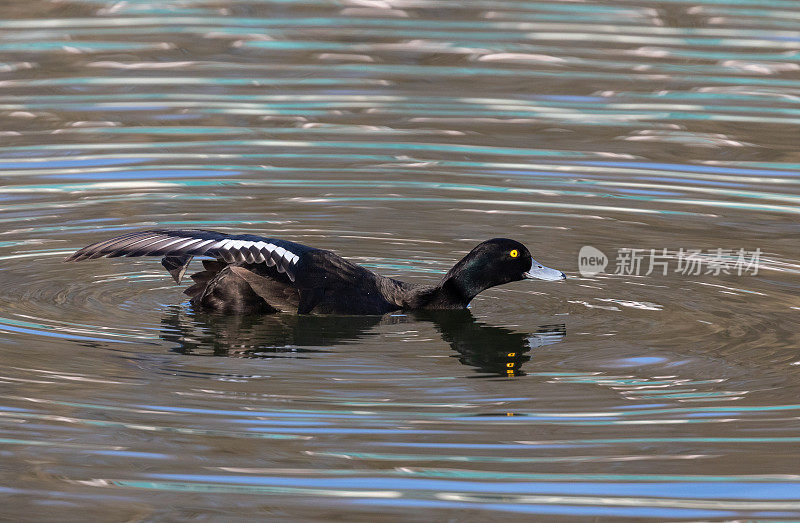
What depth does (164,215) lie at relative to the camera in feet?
42.5

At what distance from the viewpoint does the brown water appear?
707 cm

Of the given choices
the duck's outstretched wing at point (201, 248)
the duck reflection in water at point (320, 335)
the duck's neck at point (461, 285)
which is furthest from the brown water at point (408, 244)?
the duck's outstretched wing at point (201, 248)

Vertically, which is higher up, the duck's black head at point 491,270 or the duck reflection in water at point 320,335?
the duck's black head at point 491,270

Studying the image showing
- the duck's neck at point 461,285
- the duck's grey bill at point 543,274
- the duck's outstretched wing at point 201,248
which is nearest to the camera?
the duck's outstretched wing at point 201,248

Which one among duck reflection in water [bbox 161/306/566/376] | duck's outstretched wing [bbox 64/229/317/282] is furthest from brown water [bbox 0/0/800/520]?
duck's outstretched wing [bbox 64/229/317/282]

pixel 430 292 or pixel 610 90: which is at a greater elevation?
pixel 610 90

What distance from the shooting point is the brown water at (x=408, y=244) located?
7070 mm

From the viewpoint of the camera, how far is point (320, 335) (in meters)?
9.62

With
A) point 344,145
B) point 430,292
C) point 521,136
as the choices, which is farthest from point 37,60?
point 430,292

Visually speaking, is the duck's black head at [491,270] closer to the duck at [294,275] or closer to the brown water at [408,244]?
the duck at [294,275]

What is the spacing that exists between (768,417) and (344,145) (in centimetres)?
815

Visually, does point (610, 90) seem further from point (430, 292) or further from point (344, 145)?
point (430, 292)

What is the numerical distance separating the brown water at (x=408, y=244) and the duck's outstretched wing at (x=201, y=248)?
0.44 meters

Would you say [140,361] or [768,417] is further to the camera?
[140,361]
